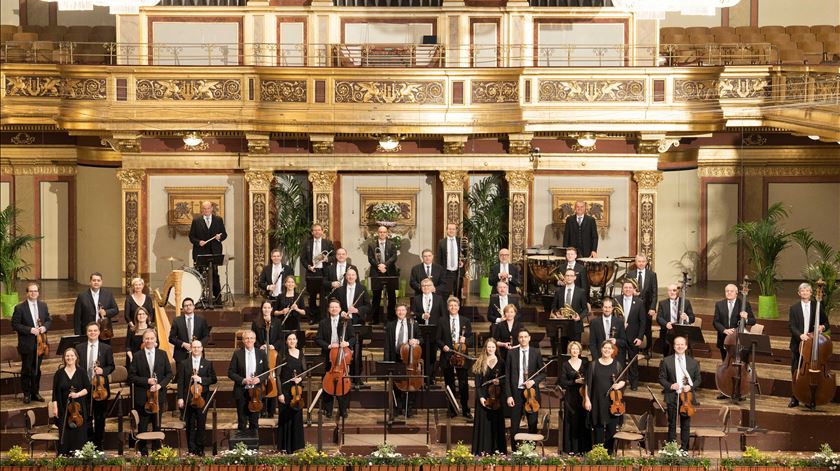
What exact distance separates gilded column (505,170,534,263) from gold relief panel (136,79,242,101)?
10.8 ft

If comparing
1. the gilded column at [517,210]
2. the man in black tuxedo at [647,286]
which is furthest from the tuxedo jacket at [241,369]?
the gilded column at [517,210]

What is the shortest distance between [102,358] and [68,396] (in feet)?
1.59

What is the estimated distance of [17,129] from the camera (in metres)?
Result: 21.8

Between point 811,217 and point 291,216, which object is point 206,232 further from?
point 811,217

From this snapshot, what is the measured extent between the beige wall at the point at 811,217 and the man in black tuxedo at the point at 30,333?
9.48m

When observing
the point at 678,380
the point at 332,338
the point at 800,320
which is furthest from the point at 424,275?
the point at 800,320

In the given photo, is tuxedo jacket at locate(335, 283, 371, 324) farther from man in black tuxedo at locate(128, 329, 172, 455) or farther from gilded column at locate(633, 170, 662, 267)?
gilded column at locate(633, 170, 662, 267)

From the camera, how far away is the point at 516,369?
607 inches

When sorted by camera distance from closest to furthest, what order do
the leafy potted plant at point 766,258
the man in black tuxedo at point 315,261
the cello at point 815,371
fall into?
1. the cello at point 815,371
2. the man in black tuxedo at point 315,261
3. the leafy potted plant at point 766,258

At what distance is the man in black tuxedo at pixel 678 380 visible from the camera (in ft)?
50.4

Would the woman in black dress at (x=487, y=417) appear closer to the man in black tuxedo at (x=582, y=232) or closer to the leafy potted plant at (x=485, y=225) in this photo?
the man in black tuxedo at (x=582, y=232)

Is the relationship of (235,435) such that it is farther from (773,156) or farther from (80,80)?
(773,156)

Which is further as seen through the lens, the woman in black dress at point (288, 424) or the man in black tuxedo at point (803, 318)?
the man in black tuxedo at point (803, 318)

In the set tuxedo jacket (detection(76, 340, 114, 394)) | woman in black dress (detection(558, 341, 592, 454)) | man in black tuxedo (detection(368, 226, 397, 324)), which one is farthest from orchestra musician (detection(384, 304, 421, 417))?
tuxedo jacket (detection(76, 340, 114, 394))
